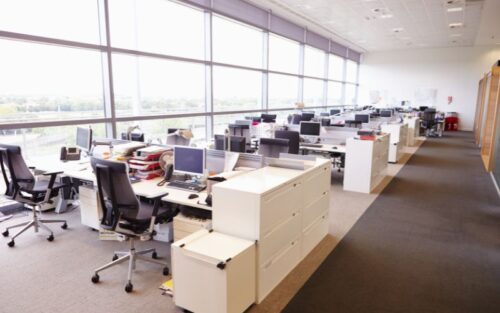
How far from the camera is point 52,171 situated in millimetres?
3805

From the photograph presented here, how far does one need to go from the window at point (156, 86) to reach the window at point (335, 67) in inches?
337

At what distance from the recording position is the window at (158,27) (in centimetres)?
578

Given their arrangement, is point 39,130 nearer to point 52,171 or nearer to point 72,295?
point 52,171

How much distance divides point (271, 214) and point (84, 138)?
11.3 feet

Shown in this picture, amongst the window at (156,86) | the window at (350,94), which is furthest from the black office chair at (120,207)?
the window at (350,94)

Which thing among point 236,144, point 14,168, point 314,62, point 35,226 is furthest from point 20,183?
point 314,62

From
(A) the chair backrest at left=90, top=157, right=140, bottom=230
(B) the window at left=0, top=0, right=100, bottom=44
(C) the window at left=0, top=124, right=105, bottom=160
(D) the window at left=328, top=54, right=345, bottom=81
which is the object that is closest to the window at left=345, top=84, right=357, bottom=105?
(D) the window at left=328, top=54, right=345, bottom=81

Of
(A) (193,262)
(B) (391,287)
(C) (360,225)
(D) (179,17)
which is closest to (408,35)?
(D) (179,17)

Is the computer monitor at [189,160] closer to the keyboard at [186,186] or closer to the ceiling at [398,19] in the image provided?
the keyboard at [186,186]

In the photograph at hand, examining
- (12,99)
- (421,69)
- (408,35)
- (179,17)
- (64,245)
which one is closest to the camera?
(64,245)

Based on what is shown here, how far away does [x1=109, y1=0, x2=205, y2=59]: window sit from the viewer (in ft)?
19.0

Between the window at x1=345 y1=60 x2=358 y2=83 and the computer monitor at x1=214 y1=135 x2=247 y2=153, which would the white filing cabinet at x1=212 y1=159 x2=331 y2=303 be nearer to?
the computer monitor at x1=214 y1=135 x2=247 y2=153

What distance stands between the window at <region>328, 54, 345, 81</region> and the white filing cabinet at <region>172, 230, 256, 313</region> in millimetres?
13248

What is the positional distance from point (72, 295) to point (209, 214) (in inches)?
51.1
